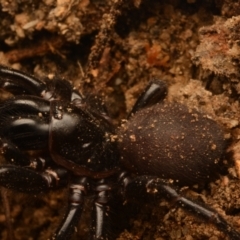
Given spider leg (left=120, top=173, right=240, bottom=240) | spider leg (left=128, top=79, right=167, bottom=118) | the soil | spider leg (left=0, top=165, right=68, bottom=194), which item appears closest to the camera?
spider leg (left=120, top=173, right=240, bottom=240)

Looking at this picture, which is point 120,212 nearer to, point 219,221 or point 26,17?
point 219,221

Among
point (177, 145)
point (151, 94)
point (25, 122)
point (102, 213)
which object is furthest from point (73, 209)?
point (151, 94)

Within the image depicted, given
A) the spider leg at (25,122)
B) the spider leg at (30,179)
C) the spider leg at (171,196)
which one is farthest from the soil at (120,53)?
the spider leg at (25,122)

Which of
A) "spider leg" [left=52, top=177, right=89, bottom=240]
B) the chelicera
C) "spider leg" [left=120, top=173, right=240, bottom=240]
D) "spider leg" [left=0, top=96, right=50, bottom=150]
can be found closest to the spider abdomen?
the chelicera

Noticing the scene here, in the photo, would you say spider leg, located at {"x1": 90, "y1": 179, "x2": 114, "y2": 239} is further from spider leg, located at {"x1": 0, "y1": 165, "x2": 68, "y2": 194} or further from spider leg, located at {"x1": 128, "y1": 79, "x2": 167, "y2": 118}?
spider leg, located at {"x1": 128, "y1": 79, "x2": 167, "y2": 118}

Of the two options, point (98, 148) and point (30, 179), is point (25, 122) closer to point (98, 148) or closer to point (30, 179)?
point (30, 179)

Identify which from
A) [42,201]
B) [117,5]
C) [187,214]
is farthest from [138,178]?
[117,5]

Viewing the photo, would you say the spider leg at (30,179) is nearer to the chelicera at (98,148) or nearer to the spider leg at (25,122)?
the chelicera at (98,148)
